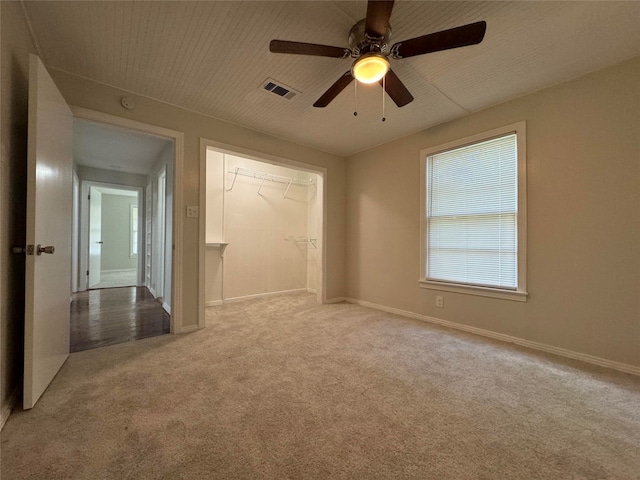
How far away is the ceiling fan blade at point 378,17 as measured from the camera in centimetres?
128

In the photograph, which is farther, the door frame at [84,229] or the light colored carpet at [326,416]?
the door frame at [84,229]

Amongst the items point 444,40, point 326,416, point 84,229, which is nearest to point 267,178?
point 444,40

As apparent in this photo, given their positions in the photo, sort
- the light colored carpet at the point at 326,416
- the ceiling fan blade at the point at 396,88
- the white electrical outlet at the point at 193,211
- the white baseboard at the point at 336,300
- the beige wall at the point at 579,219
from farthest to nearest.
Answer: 1. the white baseboard at the point at 336,300
2. the white electrical outlet at the point at 193,211
3. the beige wall at the point at 579,219
4. the ceiling fan blade at the point at 396,88
5. the light colored carpet at the point at 326,416

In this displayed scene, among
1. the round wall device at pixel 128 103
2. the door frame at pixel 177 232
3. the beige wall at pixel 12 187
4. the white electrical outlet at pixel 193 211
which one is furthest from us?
the white electrical outlet at pixel 193 211

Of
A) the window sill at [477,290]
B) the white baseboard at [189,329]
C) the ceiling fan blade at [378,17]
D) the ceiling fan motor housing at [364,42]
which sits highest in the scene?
the ceiling fan motor housing at [364,42]

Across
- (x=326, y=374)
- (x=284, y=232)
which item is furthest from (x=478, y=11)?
(x=284, y=232)

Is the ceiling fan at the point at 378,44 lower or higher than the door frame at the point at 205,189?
higher

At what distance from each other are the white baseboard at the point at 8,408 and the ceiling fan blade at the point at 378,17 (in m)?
2.77

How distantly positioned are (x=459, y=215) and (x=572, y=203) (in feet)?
3.08

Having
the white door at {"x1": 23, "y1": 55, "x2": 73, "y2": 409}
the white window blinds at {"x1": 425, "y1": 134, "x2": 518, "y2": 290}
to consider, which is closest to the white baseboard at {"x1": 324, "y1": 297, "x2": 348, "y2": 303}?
the white window blinds at {"x1": 425, "y1": 134, "x2": 518, "y2": 290}

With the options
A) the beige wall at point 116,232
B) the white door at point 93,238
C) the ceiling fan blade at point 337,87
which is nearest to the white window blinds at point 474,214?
the ceiling fan blade at point 337,87

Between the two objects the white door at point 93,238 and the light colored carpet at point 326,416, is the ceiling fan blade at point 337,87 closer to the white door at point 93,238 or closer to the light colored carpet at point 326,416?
the light colored carpet at point 326,416

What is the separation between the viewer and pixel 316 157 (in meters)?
3.97

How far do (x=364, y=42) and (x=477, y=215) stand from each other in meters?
2.13
